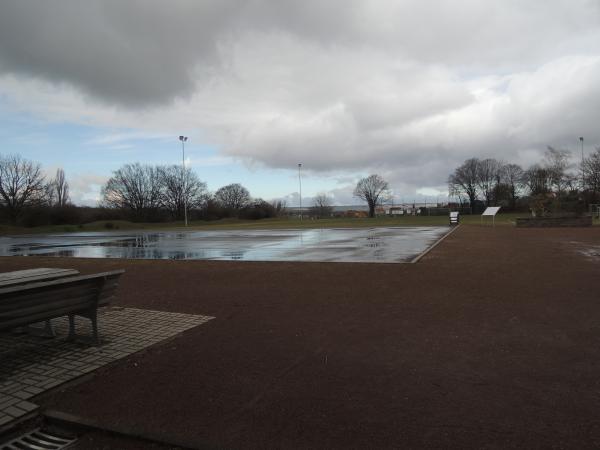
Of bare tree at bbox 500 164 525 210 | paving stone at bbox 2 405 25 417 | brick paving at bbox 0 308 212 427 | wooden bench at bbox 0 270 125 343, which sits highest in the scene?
bare tree at bbox 500 164 525 210

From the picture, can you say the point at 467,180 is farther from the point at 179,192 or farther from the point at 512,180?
the point at 179,192

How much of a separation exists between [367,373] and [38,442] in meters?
2.59

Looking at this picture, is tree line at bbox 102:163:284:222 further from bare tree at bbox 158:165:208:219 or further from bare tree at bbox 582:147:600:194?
bare tree at bbox 582:147:600:194

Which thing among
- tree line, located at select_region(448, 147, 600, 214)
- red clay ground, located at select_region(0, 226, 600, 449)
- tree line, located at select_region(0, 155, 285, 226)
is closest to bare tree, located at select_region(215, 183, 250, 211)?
tree line, located at select_region(0, 155, 285, 226)

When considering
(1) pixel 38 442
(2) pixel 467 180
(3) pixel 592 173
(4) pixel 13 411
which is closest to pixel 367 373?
(1) pixel 38 442

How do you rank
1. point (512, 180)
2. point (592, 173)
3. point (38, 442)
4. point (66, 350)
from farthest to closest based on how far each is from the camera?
1. point (512, 180)
2. point (592, 173)
3. point (66, 350)
4. point (38, 442)

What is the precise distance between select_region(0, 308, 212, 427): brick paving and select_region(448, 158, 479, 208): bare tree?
9162 centimetres

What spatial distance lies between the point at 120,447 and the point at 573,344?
14.7ft

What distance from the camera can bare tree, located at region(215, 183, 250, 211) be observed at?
107938 mm

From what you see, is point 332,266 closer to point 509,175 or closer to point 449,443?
point 449,443

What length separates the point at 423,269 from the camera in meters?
10.2

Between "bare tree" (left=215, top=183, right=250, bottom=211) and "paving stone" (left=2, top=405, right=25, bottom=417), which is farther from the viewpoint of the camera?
"bare tree" (left=215, top=183, right=250, bottom=211)

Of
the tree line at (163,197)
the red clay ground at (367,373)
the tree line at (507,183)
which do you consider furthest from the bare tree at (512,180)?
the red clay ground at (367,373)

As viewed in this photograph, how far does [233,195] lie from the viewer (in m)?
109
